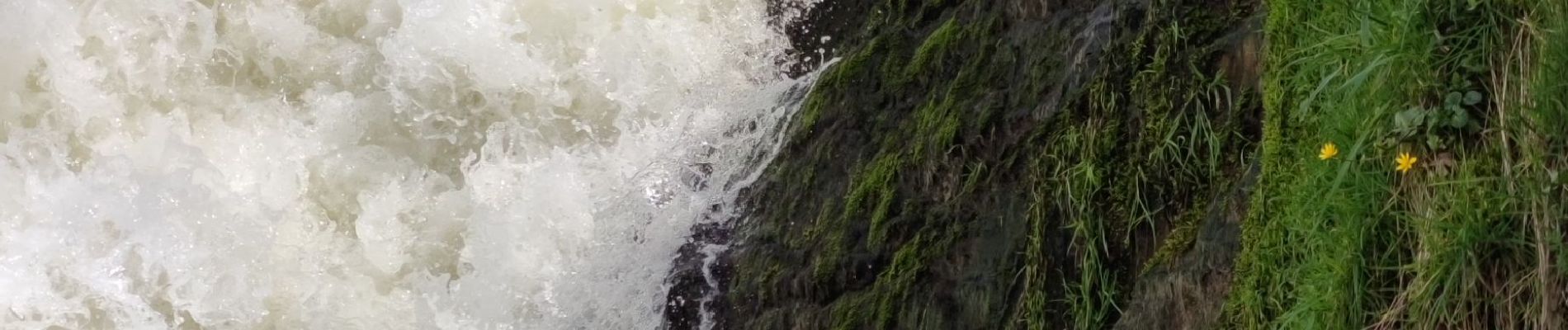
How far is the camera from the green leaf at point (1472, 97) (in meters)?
1.91

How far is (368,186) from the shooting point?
437 centimetres

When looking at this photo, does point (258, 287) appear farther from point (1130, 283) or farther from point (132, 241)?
point (1130, 283)

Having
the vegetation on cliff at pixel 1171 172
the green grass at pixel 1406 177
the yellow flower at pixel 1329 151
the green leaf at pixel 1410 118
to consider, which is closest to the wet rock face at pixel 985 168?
the vegetation on cliff at pixel 1171 172

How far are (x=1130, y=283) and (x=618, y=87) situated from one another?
234 cm

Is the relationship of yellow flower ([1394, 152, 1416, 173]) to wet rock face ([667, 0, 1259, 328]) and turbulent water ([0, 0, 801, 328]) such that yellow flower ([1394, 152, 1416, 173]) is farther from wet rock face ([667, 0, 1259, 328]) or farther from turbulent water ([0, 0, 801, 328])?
turbulent water ([0, 0, 801, 328])

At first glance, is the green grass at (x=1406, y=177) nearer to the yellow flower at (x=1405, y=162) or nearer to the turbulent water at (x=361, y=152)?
the yellow flower at (x=1405, y=162)

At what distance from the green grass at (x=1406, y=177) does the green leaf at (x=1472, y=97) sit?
0.02 m

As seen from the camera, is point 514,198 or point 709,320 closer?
point 709,320

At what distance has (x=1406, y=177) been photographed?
2.01 m

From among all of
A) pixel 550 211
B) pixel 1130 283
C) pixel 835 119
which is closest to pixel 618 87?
pixel 550 211

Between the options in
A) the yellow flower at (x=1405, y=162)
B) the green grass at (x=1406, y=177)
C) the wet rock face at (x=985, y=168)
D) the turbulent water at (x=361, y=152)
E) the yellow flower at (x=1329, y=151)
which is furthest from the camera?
the turbulent water at (x=361, y=152)

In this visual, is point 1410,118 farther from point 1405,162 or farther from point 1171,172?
point 1171,172

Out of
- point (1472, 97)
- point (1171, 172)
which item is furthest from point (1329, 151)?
point (1171, 172)

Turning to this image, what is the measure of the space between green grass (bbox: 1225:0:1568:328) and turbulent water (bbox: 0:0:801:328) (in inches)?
82.6
